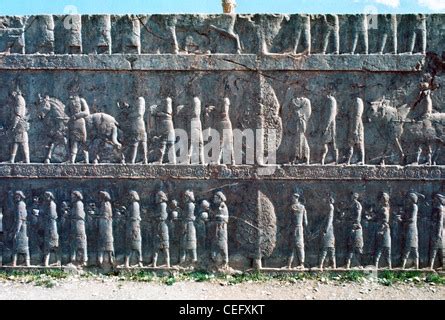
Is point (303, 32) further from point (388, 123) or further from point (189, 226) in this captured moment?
point (189, 226)

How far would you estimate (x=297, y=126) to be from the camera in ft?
19.1

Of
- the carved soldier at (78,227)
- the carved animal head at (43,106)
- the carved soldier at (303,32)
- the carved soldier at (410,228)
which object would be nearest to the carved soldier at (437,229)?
the carved soldier at (410,228)

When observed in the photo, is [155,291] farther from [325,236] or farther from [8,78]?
[8,78]

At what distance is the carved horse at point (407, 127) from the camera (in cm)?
577

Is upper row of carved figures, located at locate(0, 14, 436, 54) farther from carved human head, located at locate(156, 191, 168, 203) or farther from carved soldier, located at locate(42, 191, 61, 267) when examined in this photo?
carved soldier, located at locate(42, 191, 61, 267)

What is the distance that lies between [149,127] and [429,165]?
140 inches

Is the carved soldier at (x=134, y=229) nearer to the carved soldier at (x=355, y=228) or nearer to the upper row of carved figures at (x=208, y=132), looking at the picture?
the upper row of carved figures at (x=208, y=132)

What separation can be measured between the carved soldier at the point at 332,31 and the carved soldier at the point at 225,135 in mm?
1437

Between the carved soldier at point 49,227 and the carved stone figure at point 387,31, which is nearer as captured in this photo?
the carved stone figure at point 387,31

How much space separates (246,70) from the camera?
5.80 metres

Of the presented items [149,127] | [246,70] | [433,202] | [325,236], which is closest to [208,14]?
[246,70]

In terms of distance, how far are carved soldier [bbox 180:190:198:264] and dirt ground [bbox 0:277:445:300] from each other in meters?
0.42

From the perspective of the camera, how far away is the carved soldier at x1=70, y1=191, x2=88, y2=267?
590cm

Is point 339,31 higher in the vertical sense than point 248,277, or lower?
higher
